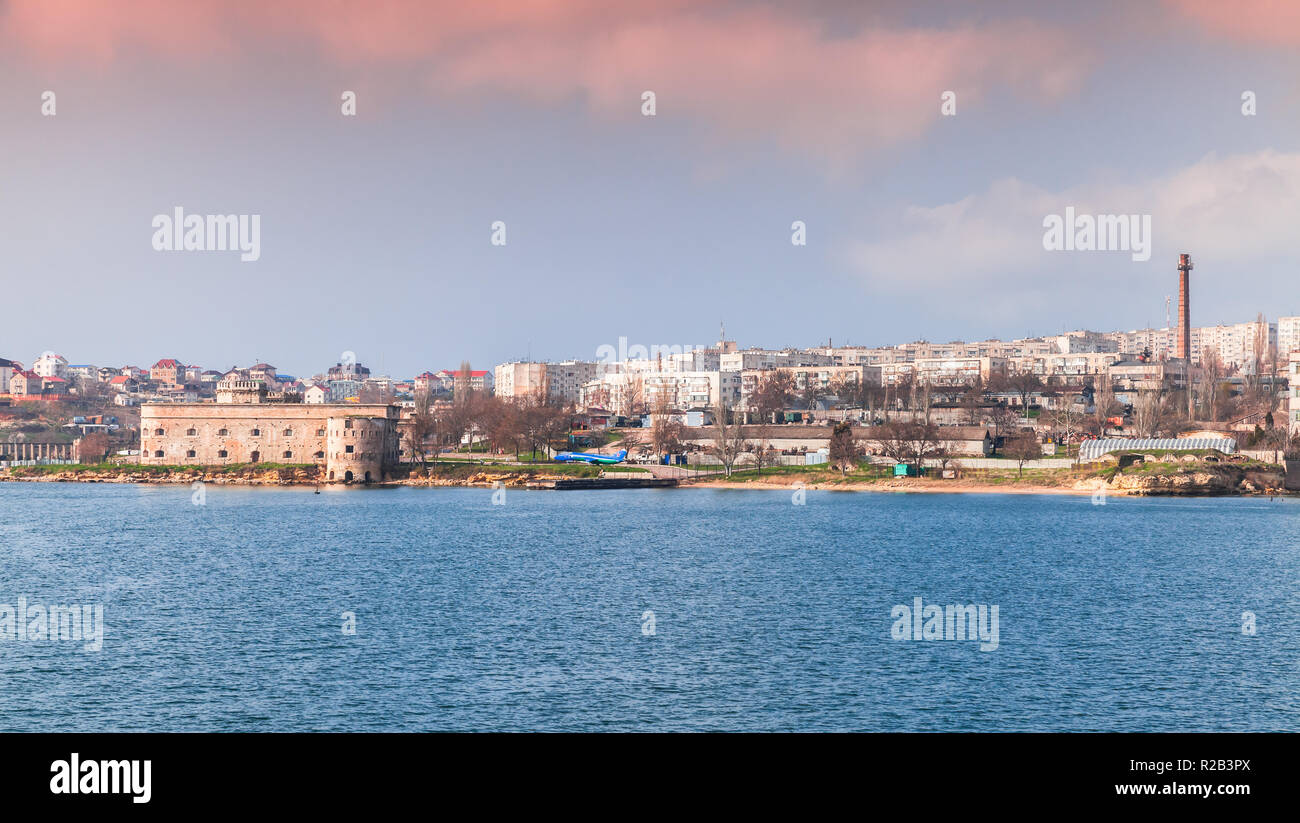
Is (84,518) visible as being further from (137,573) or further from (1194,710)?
(1194,710)

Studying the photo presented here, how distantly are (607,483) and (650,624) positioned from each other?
5149 centimetres

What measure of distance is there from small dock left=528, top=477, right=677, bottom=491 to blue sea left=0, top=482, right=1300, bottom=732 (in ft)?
72.1

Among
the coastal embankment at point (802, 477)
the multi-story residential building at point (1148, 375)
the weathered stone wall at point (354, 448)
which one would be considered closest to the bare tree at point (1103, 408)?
the multi-story residential building at point (1148, 375)

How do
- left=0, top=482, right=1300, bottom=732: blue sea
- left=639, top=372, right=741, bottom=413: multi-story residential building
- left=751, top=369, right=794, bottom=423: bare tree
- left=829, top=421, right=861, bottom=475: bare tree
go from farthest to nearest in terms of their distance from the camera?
left=639, top=372, right=741, bottom=413: multi-story residential building → left=751, top=369, right=794, bottom=423: bare tree → left=829, top=421, right=861, bottom=475: bare tree → left=0, top=482, right=1300, bottom=732: blue sea

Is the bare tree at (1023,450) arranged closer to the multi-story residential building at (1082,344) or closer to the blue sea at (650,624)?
the blue sea at (650,624)

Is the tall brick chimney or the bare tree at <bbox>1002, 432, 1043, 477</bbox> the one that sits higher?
the tall brick chimney

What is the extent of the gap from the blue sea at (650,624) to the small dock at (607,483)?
2199cm

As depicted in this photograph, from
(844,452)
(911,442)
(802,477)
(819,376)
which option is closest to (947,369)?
(819,376)

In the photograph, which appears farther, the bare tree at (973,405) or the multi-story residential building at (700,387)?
the multi-story residential building at (700,387)

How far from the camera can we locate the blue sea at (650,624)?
68.4 feet

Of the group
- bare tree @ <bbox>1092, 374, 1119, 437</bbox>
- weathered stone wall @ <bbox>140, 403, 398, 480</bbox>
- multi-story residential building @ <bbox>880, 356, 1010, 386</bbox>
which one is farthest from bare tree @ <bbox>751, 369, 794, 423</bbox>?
weathered stone wall @ <bbox>140, 403, 398, 480</bbox>

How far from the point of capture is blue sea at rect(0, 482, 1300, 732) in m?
20.9

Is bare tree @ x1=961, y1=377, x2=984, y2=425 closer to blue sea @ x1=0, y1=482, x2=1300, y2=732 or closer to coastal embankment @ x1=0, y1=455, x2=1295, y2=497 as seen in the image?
coastal embankment @ x1=0, y1=455, x2=1295, y2=497
